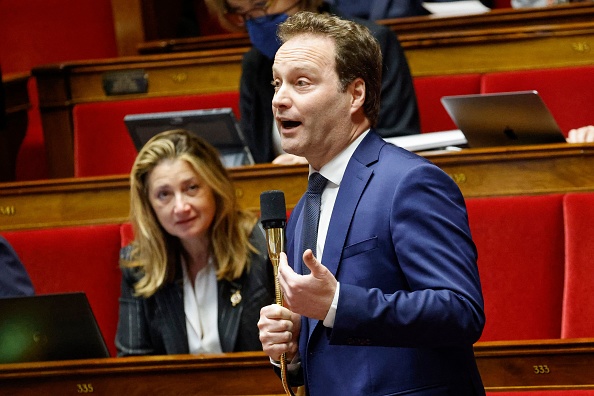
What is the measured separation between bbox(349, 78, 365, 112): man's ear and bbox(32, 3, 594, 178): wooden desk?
2.73 ft

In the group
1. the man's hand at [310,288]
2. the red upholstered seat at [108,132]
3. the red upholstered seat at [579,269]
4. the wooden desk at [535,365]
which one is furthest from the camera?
the red upholstered seat at [108,132]

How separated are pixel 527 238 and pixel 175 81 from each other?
69 cm

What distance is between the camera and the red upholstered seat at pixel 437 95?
1.41 metres

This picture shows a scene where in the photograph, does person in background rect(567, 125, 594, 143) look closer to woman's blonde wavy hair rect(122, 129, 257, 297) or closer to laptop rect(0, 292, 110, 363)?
woman's blonde wavy hair rect(122, 129, 257, 297)

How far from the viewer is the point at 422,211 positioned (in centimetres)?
55

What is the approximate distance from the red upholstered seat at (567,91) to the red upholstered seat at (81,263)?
1.94 feet

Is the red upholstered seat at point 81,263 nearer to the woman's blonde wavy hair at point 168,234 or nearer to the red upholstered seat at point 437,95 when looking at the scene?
the woman's blonde wavy hair at point 168,234

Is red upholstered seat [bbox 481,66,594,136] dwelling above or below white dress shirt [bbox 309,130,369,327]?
below

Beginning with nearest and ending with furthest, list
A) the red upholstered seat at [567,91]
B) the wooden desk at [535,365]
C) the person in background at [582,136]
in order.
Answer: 1. the wooden desk at [535,365]
2. the person in background at [582,136]
3. the red upholstered seat at [567,91]

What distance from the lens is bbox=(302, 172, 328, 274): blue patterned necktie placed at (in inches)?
23.9

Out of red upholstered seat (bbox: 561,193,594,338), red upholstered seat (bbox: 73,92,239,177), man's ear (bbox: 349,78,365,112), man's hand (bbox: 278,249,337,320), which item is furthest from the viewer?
red upholstered seat (bbox: 73,92,239,177)

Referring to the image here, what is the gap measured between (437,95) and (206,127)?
1.31 ft

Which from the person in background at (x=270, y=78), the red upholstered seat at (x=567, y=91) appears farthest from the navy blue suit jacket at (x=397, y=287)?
the red upholstered seat at (x=567, y=91)

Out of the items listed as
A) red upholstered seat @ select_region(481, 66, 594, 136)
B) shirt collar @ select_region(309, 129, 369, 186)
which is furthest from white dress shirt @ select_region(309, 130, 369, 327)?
red upholstered seat @ select_region(481, 66, 594, 136)
